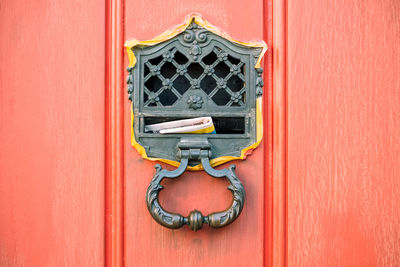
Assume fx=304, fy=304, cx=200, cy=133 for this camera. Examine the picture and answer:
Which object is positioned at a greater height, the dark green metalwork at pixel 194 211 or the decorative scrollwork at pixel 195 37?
the decorative scrollwork at pixel 195 37

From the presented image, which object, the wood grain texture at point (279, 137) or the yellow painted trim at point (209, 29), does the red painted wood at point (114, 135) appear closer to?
the yellow painted trim at point (209, 29)

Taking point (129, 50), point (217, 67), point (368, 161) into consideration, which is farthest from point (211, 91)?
point (368, 161)

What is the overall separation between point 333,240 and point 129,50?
1.44 ft

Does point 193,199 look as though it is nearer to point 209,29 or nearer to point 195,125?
point 195,125

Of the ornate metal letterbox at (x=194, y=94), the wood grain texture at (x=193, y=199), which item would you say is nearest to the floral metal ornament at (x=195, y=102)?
the ornate metal letterbox at (x=194, y=94)

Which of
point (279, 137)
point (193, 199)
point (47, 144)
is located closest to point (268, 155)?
point (279, 137)

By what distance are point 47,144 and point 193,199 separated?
0.25m

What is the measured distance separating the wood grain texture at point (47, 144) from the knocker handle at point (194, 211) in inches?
3.7

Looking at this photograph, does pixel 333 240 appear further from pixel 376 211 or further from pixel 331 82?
pixel 331 82

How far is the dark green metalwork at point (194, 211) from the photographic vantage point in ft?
1.45

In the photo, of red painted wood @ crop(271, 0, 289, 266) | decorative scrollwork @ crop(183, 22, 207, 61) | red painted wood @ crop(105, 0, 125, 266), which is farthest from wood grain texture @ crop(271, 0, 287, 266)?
red painted wood @ crop(105, 0, 125, 266)

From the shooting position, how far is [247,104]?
477mm

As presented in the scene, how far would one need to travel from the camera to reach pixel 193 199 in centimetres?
48

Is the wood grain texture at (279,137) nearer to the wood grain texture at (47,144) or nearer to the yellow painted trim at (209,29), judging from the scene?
the yellow painted trim at (209,29)
